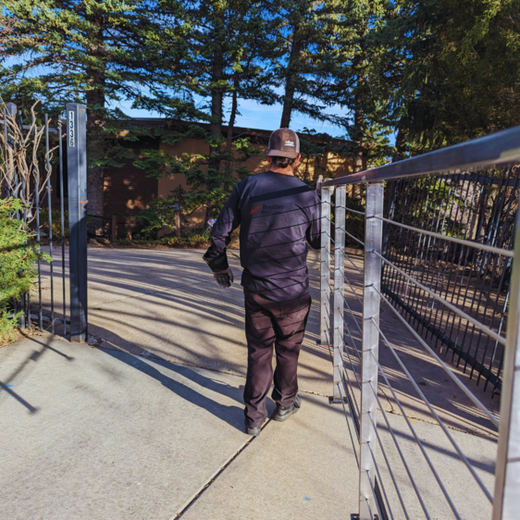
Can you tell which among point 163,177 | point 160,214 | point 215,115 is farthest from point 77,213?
point 163,177

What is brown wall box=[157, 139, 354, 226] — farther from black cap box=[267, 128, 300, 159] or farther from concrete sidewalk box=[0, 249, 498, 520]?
black cap box=[267, 128, 300, 159]

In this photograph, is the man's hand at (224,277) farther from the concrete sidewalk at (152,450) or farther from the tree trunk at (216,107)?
the tree trunk at (216,107)

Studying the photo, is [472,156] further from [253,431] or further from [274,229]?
[253,431]

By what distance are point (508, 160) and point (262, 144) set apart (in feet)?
56.8

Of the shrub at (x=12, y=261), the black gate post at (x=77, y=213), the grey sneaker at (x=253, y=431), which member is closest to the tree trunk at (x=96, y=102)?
the shrub at (x=12, y=261)

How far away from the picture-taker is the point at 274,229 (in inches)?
109

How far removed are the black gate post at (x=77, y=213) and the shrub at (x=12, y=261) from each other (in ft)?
1.37

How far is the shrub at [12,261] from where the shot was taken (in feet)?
12.5

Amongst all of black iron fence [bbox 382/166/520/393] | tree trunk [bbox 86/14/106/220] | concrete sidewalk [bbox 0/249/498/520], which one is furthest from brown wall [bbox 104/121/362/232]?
concrete sidewalk [bbox 0/249/498/520]

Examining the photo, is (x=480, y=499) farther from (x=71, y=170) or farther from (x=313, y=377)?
(x=71, y=170)

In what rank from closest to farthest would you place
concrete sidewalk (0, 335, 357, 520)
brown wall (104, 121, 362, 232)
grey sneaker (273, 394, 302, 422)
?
1. concrete sidewalk (0, 335, 357, 520)
2. grey sneaker (273, 394, 302, 422)
3. brown wall (104, 121, 362, 232)

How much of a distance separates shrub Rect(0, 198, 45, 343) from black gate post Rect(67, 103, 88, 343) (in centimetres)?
42

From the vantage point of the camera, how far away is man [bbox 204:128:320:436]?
109 inches

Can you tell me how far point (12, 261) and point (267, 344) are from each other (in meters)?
2.54
